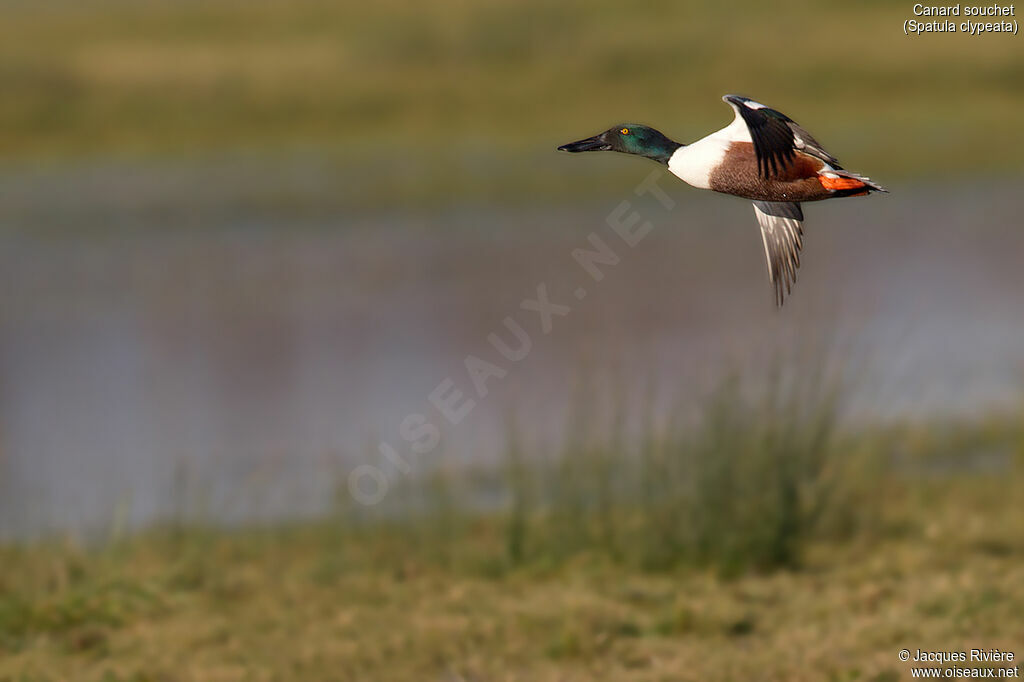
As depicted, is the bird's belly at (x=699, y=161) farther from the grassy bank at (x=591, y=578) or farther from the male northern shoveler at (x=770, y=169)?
the grassy bank at (x=591, y=578)

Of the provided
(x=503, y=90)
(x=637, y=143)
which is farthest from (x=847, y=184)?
(x=503, y=90)

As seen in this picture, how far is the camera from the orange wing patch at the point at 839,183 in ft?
3.97

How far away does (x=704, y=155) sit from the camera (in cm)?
129

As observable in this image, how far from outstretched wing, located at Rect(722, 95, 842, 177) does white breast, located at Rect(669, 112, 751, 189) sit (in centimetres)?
1

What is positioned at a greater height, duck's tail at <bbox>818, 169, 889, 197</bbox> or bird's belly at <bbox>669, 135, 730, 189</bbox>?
bird's belly at <bbox>669, 135, 730, 189</bbox>

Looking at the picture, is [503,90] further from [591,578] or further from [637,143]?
[637,143]

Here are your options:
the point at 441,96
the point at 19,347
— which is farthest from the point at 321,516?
the point at 441,96

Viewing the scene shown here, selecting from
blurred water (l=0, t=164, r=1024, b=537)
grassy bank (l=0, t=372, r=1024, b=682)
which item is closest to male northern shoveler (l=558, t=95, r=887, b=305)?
grassy bank (l=0, t=372, r=1024, b=682)

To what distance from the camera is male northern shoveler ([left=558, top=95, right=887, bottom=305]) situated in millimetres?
1243

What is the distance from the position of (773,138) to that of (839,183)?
0.10 meters

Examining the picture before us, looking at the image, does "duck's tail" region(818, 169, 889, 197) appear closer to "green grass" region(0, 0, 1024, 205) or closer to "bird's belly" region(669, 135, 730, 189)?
"bird's belly" region(669, 135, 730, 189)

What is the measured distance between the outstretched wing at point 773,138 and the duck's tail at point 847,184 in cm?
2

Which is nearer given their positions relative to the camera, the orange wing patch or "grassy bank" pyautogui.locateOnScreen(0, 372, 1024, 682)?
the orange wing patch

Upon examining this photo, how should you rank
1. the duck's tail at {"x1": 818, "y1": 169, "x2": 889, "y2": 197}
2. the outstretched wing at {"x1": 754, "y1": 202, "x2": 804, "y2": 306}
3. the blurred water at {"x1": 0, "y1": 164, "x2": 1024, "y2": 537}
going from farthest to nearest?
the blurred water at {"x1": 0, "y1": 164, "x2": 1024, "y2": 537} → the outstretched wing at {"x1": 754, "y1": 202, "x2": 804, "y2": 306} → the duck's tail at {"x1": 818, "y1": 169, "x2": 889, "y2": 197}
